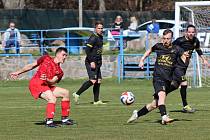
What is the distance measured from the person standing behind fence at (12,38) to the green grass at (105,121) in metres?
8.83

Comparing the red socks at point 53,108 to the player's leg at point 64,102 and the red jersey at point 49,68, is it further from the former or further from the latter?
the red jersey at point 49,68

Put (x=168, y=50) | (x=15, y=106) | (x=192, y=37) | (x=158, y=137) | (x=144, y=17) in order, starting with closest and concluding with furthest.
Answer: (x=158, y=137) → (x=168, y=50) → (x=192, y=37) → (x=15, y=106) → (x=144, y=17)

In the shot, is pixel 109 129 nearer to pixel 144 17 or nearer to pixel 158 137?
pixel 158 137

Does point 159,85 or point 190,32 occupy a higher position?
point 190,32

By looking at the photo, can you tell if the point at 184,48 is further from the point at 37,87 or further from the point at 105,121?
the point at 37,87

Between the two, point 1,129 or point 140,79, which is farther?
point 140,79

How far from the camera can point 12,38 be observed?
32688 millimetres

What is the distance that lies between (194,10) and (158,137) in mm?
15497

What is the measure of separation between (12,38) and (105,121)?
18195 millimetres

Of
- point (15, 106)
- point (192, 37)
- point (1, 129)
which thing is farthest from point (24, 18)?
point (1, 129)

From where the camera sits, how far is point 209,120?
1505 centimetres

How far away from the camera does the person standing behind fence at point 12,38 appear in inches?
1271

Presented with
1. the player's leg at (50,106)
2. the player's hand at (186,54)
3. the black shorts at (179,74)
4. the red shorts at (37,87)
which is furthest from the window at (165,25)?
the player's leg at (50,106)

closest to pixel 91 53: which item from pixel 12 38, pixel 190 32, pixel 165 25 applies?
pixel 190 32
